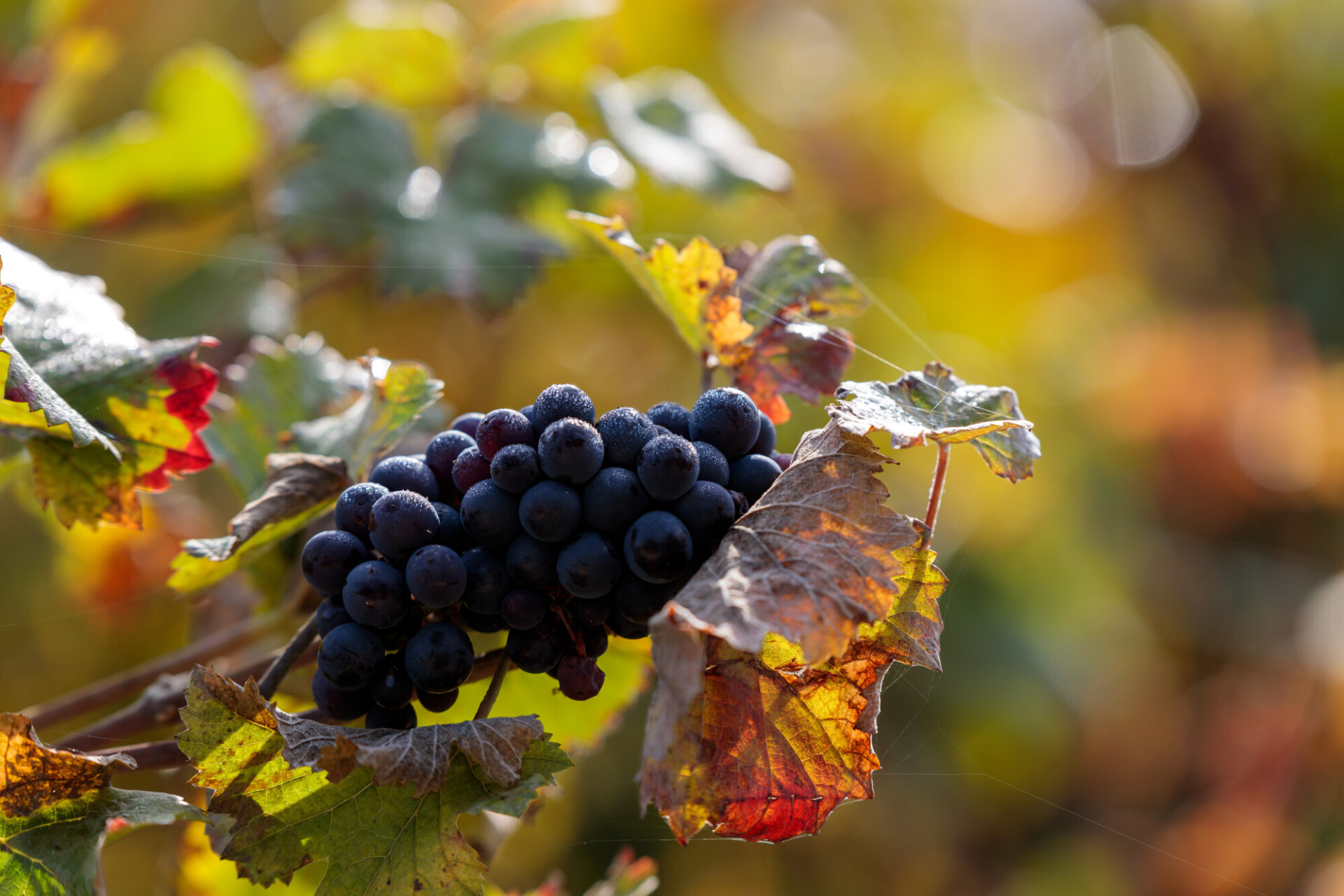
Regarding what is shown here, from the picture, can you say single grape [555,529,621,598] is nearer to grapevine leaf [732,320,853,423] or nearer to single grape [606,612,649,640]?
single grape [606,612,649,640]

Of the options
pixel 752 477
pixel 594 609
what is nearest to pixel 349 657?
pixel 594 609

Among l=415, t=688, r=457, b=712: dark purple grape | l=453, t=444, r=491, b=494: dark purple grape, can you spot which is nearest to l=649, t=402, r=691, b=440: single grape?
l=453, t=444, r=491, b=494: dark purple grape

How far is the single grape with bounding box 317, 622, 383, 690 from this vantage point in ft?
1.67

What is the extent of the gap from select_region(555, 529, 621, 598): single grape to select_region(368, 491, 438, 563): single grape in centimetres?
8

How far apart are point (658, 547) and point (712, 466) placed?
0.23 ft

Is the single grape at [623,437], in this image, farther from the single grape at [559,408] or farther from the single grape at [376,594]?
the single grape at [376,594]

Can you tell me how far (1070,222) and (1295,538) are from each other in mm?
1353

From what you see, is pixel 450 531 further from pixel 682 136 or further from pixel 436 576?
pixel 682 136

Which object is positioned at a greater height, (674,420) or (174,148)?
(674,420)

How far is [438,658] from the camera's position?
51cm

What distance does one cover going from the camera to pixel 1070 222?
10.3 feet

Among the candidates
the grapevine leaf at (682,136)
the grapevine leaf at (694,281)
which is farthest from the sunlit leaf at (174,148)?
the grapevine leaf at (694,281)

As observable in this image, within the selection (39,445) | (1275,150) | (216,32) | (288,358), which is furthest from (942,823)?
(1275,150)

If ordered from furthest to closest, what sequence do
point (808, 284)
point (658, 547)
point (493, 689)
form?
point (808, 284) < point (493, 689) < point (658, 547)
